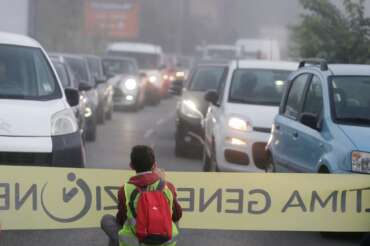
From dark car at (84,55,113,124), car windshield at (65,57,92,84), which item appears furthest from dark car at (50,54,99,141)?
dark car at (84,55,113,124)

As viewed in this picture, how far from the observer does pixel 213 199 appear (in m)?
8.39

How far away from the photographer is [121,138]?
844 inches

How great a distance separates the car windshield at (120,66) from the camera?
3216 centimetres

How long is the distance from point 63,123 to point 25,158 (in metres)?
0.74

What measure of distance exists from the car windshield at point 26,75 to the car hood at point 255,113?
3.17m

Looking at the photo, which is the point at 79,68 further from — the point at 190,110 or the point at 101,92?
the point at 190,110

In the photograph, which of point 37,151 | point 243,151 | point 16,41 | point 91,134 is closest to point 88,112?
point 91,134

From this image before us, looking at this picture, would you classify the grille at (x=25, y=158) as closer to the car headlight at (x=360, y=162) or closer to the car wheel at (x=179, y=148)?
the car headlight at (x=360, y=162)

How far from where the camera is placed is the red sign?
69.7 meters

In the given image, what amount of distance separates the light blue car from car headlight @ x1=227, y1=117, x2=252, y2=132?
151 cm

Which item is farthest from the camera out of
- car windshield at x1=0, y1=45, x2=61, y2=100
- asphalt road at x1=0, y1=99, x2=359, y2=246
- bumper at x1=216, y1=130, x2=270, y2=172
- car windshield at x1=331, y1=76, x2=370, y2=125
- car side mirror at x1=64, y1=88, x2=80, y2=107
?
bumper at x1=216, y1=130, x2=270, y2=172

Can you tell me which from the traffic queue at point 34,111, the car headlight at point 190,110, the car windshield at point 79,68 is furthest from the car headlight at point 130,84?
the traffic queue at point 34,111

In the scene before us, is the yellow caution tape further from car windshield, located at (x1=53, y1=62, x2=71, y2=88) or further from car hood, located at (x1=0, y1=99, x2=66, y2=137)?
car windshield, located at (x1=53, y1=62, x2=71, y2=88)

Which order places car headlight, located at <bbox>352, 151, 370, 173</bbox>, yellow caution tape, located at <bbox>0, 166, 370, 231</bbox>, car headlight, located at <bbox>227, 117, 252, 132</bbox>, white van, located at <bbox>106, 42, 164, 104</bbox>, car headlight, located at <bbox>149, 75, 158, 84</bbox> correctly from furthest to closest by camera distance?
white van, located at <bbox>106, 42, 164, 104</bbox> → car headlight, located at <bbox>149, 75, 158, 84</bbox> → car headlight, located at <bbox>227, 117, 252, 132</bbox> → car headlight, located at <bbox>352, 151, 370, 173</bbox> → yellow caution tape, located at <bbox>0, 166, 370, 231</bbox>
